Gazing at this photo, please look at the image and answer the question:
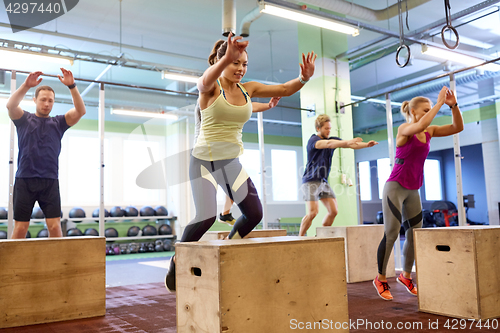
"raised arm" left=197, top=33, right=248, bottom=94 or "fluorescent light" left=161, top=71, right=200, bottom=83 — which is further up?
"fluorescent light" left=161, top=71, right=200, bottom=83

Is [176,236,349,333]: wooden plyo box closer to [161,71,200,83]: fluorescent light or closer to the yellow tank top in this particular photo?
the yellow tank top

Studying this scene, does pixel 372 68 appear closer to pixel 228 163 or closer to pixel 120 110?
pixel 120 110

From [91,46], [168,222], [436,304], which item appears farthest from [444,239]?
[168,222]

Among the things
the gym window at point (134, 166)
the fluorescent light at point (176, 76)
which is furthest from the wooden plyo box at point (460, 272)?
the gym window at point (134, 166)

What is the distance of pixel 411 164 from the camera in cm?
303

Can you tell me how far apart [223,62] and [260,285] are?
3.22 ft

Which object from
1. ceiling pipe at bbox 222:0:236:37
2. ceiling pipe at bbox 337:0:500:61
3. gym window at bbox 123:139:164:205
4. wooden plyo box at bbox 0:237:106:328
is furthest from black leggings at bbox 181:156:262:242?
gym window at bbox 123:139:164:205

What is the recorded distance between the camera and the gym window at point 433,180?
14.7 metres

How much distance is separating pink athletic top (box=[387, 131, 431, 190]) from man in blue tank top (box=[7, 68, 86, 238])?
8.09ft

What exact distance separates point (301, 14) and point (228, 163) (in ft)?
12.7

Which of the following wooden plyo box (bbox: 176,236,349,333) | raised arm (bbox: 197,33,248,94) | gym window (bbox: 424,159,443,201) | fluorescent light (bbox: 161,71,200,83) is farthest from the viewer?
gym window (bbox: 424,159,443,201)

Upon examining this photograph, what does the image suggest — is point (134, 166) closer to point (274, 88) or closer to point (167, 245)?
point (167, 245)

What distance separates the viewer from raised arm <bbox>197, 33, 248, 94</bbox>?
1844mm

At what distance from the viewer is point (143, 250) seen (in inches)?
403
